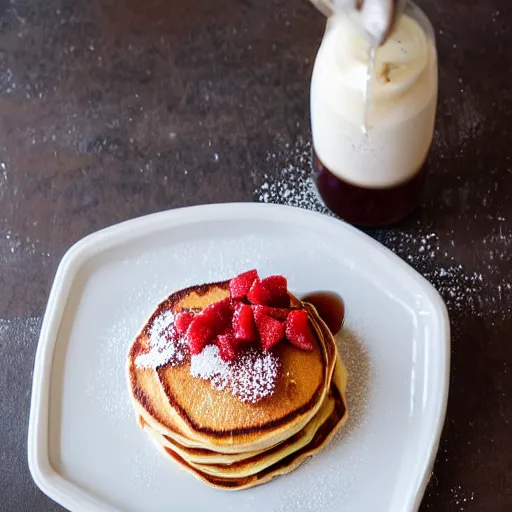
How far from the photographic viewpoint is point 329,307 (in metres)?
1.26

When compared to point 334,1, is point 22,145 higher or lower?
lower

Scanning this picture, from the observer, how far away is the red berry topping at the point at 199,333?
108 centimetres

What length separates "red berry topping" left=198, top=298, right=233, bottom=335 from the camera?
1.09 meters

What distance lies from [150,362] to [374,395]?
34 cm

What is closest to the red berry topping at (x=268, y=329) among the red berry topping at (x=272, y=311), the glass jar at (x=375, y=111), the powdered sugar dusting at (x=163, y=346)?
the red berry topping at (x=272, y=311)

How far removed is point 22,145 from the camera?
1498 millimetres

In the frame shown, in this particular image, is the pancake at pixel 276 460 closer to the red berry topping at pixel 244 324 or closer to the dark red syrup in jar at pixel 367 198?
the red berry topping at pixel 244 324

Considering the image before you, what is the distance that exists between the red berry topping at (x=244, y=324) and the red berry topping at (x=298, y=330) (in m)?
0.05

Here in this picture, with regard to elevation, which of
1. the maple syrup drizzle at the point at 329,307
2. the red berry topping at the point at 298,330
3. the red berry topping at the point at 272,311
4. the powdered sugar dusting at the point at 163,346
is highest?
the red berry topping at the point at 272,311

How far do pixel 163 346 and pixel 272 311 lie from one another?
0.17 meters

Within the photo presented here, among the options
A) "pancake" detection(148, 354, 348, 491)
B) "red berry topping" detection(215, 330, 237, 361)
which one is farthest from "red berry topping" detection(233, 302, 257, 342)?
"pancake" detection(148, 354, 348, 491)

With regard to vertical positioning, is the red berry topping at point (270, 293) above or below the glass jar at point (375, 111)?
below

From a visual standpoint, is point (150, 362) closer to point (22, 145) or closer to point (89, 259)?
point (89, 259)

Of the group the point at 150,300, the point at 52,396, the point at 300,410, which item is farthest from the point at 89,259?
the point at 300,410
